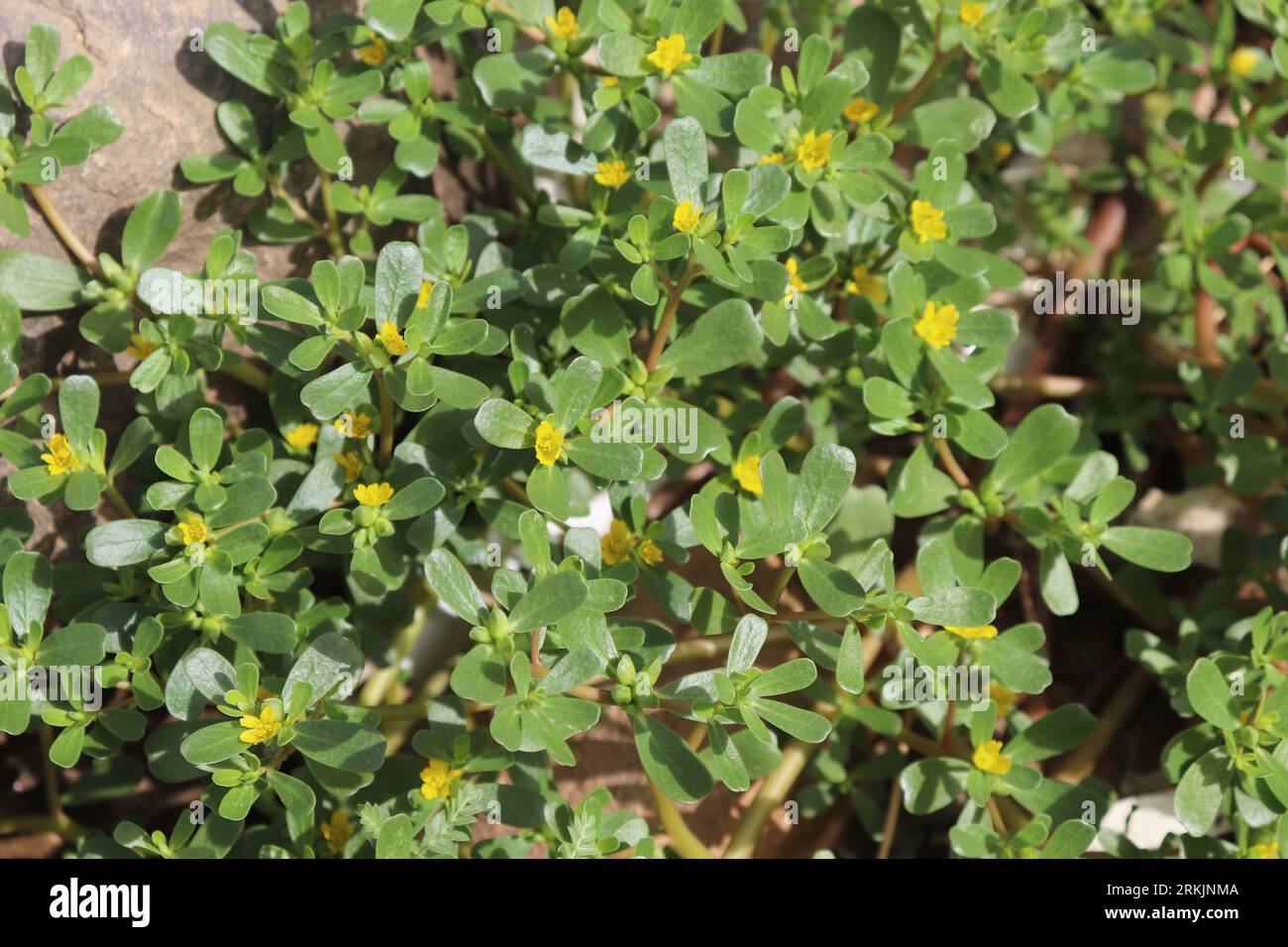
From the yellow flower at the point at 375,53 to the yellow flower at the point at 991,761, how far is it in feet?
4.84

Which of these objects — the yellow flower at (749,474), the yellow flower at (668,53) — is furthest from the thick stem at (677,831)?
the yellow flower at (668,53)

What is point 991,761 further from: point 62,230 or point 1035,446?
point 62,230

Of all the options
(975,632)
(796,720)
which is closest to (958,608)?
(975,632)

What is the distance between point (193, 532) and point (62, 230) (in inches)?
22.1

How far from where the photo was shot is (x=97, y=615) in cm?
167

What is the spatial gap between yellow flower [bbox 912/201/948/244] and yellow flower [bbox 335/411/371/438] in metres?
0.91

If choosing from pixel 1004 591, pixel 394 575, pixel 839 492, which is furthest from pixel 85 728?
pixel 1004 591

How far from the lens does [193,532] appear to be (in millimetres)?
1605

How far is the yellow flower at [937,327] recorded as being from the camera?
1.79 meters

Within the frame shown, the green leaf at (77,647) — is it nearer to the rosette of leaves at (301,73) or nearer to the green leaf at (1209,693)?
the rosette of leaves at (301,73)

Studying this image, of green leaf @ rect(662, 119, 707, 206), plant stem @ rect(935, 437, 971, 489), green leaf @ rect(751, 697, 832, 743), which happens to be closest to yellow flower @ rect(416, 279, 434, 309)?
green leaf @ rect(662, 119, 707, 206)

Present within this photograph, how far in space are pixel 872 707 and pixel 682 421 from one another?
24.2 inches

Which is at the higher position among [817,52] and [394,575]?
[817,52]
